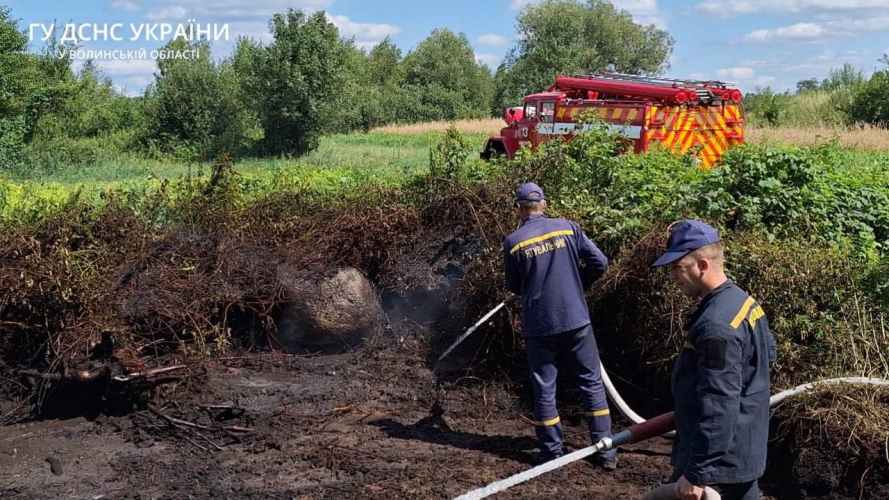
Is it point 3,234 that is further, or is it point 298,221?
Answer: point 298,221

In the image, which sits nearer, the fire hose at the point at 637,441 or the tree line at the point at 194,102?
the fire hose at the point at 637,441

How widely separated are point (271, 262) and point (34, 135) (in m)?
27.7

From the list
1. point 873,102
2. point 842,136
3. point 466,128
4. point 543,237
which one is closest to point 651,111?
point 543,237

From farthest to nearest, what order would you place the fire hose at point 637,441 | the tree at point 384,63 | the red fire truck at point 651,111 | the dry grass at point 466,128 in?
the tree at point 384,63 → the dry grass at point 466,128 → the red fire truck at point 651,111 → the fire hose at point 637,441

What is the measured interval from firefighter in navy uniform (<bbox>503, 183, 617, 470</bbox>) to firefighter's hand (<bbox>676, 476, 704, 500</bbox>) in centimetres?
231

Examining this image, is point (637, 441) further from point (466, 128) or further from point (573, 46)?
point (573, 46)

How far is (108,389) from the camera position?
6293 mm

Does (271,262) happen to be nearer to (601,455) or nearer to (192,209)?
(192,209)

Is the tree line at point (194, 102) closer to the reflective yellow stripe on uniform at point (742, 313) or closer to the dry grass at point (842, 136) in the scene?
the dry grass at point (842, 136)

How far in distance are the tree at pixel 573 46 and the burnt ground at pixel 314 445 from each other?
147ft

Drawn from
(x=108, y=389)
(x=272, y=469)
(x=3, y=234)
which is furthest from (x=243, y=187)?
(x=272, y=469)

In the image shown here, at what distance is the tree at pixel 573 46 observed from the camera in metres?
51.6

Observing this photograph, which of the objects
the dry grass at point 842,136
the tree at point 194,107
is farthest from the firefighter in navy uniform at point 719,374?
the tree at point 194,107

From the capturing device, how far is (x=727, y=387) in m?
2.78
